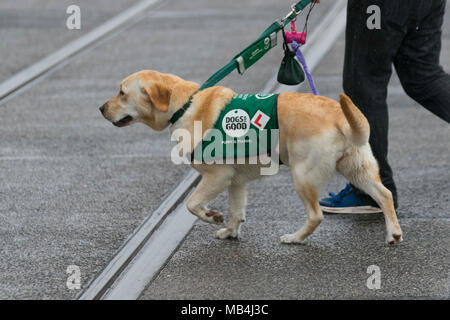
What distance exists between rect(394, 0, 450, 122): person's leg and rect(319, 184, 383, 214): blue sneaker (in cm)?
76

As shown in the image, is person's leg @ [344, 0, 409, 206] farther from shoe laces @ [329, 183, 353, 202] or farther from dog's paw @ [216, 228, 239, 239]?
dog's paw @ [216, 228, 239, 239]

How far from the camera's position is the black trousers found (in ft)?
18.7

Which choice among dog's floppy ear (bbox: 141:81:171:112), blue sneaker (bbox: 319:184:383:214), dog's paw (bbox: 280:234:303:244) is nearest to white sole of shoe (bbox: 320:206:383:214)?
blue sneaker (bbox: 319:184:383:214)

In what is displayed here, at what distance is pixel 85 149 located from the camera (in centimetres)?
772

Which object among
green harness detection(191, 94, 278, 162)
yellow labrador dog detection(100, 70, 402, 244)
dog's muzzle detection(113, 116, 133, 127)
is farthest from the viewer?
dog's muzzle detection(113, 116, 133, 127)

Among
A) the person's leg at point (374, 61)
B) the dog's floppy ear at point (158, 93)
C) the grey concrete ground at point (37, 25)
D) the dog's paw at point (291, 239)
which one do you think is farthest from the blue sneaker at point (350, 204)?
the grey concrete ground at point (37, 25)

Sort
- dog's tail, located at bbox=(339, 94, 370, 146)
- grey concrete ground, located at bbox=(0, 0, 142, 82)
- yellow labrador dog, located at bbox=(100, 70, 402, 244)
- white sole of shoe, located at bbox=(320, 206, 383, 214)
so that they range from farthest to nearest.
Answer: grey concrete ground, located at bbox=(0, 0, 142, 82) → white sole of shoe, located at bbox=(320, 206, 383, 214) → yellow labrador dog, located at bbox=(100, 70, 402, 244) → dog's tail, located at bbox=(339, 94, 370, 146)

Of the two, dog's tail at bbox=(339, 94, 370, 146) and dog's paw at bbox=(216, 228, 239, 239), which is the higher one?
dog's tail at bbox=(339, 94, 370, 146)

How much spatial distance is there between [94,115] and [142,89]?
339 centimetres

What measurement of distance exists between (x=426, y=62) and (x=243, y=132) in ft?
4.72

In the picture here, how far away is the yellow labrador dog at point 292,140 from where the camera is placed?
17.0ft

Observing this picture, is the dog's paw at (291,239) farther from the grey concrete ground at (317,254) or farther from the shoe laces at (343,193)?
the shoe laces at (343,193)

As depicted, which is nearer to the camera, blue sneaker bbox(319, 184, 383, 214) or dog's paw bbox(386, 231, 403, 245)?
dog's paw bbox(386, 231, 403, 245)

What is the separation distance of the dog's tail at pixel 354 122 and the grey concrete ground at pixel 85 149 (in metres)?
1.63
